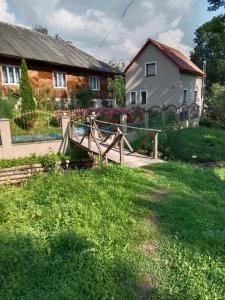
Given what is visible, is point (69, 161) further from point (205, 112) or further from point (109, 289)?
point (205, 112)

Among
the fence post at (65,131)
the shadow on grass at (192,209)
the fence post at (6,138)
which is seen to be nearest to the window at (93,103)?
the fence post at (65,131)

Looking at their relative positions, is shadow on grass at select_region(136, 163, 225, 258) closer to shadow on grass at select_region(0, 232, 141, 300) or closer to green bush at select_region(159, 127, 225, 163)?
shadow on grass at select_region(0, 232, 141, 300)

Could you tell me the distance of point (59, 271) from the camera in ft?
12.0

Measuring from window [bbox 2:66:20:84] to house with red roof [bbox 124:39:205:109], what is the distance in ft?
37.1

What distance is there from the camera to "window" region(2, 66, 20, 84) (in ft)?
55.5

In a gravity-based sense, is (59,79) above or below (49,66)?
below

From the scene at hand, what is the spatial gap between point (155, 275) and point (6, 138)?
836 cm

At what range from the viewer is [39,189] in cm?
637

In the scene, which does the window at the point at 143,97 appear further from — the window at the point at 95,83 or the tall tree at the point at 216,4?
the tall tree at the point at 216,4

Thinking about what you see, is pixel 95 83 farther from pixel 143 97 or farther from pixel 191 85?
pixel 191 85

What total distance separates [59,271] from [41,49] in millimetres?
18987

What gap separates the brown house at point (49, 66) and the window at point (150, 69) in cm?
310

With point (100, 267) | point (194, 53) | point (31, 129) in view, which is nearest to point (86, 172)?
point (100, 267)

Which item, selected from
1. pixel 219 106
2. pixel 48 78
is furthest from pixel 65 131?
pixel 219 106
